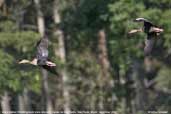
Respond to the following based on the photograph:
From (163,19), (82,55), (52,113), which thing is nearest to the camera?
(163,19)

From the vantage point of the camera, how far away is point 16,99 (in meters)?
36.9

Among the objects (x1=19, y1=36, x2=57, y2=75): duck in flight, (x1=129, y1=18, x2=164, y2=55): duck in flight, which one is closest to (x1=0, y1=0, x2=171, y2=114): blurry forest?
(x1=129, y1=18, x2=164, y2=55): duck in flight

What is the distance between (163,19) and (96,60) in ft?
33.8

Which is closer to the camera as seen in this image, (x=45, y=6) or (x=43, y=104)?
(x=45, y=6)

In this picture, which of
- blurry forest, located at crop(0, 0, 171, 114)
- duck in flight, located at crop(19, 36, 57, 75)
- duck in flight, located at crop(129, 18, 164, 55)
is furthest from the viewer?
blurry forest, located at crop(0, 0, 171, 114)

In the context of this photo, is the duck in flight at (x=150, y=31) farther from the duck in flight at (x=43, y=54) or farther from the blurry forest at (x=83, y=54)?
the blurry forest at (x=83, y=54)

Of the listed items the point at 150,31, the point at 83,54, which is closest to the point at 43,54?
the point at 150,31

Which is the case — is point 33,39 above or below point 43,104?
above

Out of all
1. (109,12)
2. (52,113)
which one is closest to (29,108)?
(52,113)

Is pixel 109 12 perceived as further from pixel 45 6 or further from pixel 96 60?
pixel 96 60

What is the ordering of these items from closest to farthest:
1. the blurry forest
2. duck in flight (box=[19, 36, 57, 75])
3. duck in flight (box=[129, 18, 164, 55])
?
Result: 1. duck in flight (box=[19, 36, 57, 75])
2. duck in flight (box=[129, 18, 164, 55])
3. the blurry forest

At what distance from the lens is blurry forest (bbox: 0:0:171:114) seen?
28328mm

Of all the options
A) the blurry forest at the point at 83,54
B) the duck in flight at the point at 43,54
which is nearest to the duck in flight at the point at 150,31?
the duck in flight at the point at 43,54

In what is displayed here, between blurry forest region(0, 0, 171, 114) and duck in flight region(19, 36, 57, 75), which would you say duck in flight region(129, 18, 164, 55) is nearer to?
duck in flight region(19, 36, 57, 75)
